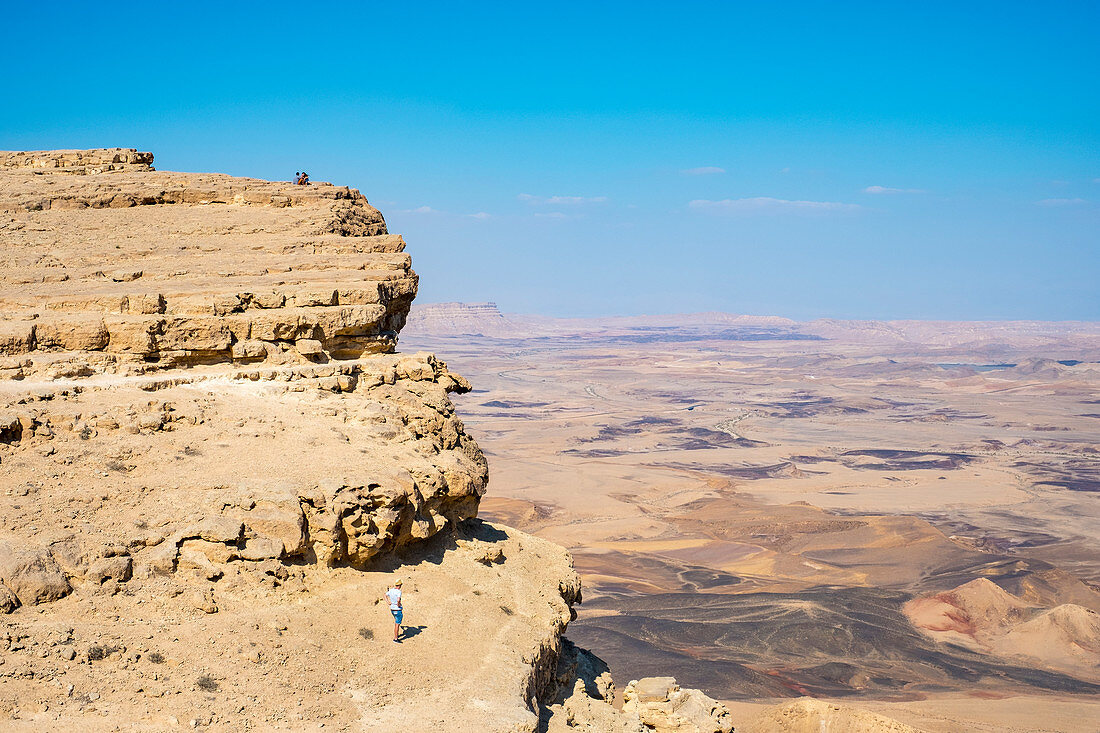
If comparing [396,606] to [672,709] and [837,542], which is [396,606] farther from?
[837,542]

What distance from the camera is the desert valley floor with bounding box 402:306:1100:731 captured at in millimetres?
32156

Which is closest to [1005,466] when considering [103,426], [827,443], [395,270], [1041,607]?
[827,443]

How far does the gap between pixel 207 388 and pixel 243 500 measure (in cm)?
379

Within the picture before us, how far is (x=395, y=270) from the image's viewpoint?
18.1 m

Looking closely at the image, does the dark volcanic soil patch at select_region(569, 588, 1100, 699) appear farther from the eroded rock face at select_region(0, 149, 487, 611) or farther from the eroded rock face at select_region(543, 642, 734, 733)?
the eroded rock face at select_region(0, 149, 487, 611)

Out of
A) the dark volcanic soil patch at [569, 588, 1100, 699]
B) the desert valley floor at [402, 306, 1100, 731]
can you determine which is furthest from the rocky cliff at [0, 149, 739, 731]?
the desert valley floor at [402, 306, 1100, 731]

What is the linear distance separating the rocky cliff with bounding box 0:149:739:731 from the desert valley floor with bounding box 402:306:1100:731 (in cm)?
1688

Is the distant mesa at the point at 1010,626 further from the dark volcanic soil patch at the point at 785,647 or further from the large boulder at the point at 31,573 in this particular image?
the large boulder at the point at 31,573

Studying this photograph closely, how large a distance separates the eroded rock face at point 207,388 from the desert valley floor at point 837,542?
698 inches

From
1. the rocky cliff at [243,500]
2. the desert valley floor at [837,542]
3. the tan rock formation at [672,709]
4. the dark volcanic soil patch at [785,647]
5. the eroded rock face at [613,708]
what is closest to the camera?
the rocky cliff at [243,500]

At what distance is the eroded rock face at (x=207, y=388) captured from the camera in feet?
37.6

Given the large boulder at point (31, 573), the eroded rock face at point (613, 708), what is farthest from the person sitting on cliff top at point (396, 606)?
the large boulder at point (31, 573)

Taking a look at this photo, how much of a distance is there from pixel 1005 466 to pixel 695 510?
35.7 m

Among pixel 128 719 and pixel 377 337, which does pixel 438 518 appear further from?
pixel 128 719
